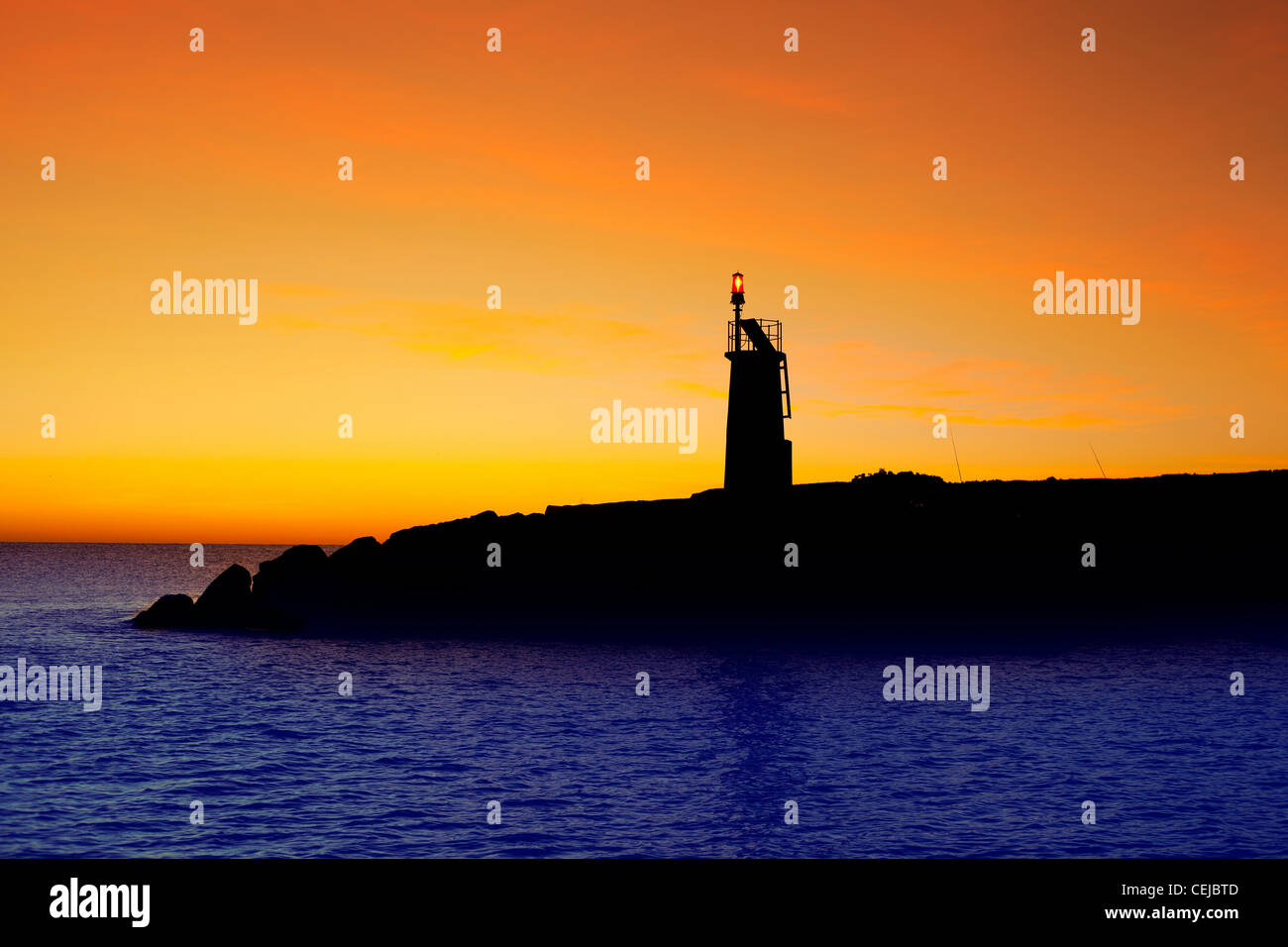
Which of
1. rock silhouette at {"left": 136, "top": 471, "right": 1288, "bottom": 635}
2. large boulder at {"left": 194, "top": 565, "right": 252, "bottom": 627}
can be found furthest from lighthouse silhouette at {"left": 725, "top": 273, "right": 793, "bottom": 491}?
large boulder at {"left": 194, "top": 565, "right": 252, "bottom": 627}

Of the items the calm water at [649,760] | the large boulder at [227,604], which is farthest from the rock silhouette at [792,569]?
the calm water at [649,760]

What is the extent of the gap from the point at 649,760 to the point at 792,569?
3328 centimetres

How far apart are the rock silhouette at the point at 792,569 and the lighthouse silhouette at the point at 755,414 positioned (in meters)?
3.18

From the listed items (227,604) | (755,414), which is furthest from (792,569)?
(227,604)

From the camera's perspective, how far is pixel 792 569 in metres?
54.3

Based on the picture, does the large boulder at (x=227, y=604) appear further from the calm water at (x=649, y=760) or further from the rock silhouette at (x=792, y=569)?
the calm water at (x=649, y=760)

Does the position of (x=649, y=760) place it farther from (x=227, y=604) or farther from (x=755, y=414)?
(x=227, y=604)

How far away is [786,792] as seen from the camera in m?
19.1

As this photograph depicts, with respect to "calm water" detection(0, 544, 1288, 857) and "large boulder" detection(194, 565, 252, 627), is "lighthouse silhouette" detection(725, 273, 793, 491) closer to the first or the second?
"calm water" detection(0, 544, 1288, 857)


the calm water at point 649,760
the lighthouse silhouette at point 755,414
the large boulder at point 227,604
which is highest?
the lighthouse silhouette at point 755,414

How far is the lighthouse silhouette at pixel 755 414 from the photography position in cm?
4709

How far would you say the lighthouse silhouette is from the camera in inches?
1854
